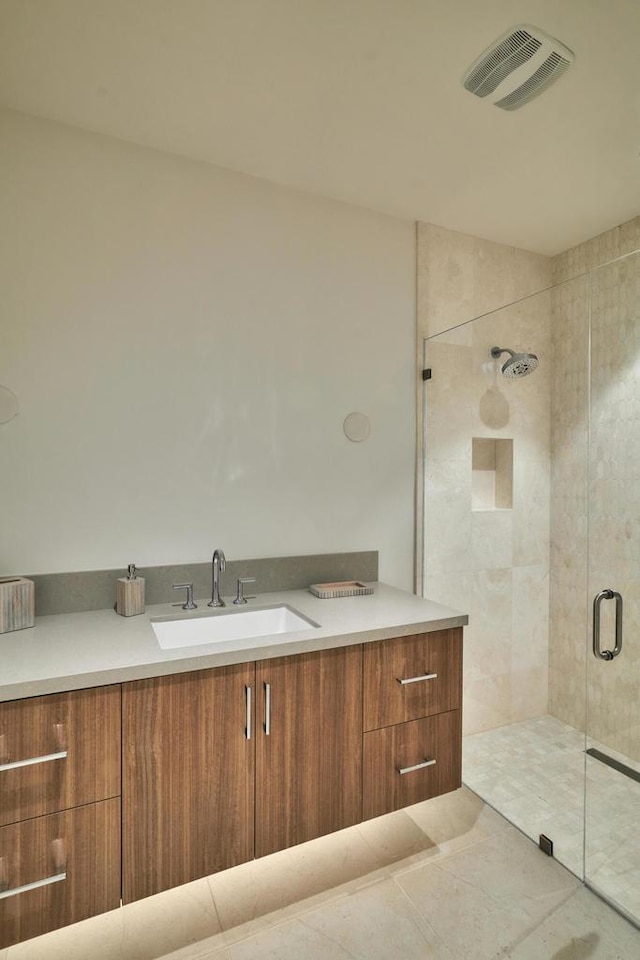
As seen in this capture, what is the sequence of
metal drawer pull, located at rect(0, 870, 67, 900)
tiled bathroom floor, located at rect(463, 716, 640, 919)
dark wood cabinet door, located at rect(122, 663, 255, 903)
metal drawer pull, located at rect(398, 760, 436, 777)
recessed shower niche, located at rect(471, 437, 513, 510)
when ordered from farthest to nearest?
recessed shower niche, located at rect(471, 437, 513, 510) < metal drawer pull, located at rect(398, 760, 436, 777) < tiled bathroom floor, located at rect(463, 716, 640, 919) < dark wood cabinet door, located at rect(122, 663, 255, 903) < metal drawer pull, located at rect(0, 870, 67, 900)

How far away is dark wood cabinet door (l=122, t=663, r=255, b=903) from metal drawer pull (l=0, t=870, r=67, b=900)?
0.52ft

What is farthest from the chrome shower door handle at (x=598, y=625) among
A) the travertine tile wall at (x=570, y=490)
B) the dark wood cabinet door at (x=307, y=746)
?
the dark wood cabinet door at (x=307, y=746)

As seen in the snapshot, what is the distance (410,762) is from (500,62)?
2.32m

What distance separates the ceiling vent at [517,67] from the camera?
1496 mm

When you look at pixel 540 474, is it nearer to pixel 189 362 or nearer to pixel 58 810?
pixel 189 362

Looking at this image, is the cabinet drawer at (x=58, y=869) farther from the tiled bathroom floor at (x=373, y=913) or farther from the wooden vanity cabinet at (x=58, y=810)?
the tiled bathroom floor at (x=373, y=913)

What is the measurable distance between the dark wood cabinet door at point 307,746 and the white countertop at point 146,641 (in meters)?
0.07

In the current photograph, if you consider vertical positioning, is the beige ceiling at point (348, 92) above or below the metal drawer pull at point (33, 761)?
above

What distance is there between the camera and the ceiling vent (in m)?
1.50

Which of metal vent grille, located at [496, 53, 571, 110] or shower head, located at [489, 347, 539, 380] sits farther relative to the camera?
shower head, located at [489, 347, 539, 380]

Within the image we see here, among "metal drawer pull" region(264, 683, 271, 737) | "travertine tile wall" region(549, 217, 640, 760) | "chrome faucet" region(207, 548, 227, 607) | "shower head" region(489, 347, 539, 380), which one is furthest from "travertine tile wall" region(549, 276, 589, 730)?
"chrome faucet" region(207, 548, 227, 607)

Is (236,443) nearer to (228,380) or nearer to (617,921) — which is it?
(228,380)

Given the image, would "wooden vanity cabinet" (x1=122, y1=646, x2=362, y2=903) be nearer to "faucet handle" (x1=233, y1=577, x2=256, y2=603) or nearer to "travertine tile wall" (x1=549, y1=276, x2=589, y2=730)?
"faucet handle" (x1=233, y1=577, x2=256, y2=603)

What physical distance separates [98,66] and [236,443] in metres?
1.33
